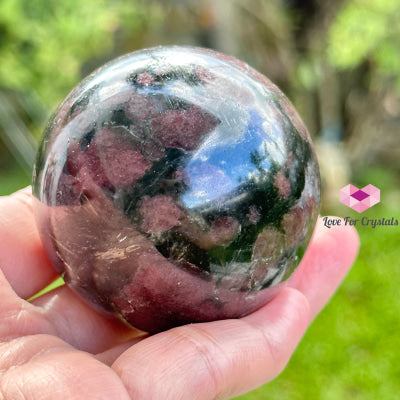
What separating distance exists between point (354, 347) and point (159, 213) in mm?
1473

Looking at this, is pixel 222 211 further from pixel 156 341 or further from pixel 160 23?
pixel 160 23

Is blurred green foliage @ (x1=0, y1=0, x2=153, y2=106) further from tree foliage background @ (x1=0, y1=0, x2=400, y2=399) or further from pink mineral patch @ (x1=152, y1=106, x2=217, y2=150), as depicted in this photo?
pink mineral patch @ (x1=152, y1=106, x2=217, y2=150)

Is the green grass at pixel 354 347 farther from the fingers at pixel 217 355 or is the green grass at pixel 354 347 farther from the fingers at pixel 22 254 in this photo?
the fingers at pixel 22 254

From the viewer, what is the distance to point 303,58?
3.38m

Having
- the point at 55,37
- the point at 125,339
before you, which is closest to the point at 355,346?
the point at 125,339

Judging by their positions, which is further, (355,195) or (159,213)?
(355,195)

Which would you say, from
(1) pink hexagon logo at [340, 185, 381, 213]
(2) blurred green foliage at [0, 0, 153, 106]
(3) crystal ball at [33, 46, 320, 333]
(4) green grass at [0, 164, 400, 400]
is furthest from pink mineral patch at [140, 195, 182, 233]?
(2) blurred green foliage at [0, 0, 153, 106]

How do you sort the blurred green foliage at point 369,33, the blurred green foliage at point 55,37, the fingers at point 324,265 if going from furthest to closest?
the blurred green foliage at point 55,37 → the blurred green foliage at point 369,33 → the fingers at point 324,265

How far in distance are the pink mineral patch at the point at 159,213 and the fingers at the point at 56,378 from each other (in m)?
0.31

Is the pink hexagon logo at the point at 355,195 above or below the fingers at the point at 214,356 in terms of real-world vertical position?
below

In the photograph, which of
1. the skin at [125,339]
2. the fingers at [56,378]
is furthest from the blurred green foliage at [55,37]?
the fingers at [56,378]

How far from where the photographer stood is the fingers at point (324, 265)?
5.41 ft

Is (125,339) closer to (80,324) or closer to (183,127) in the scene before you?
(80,324)

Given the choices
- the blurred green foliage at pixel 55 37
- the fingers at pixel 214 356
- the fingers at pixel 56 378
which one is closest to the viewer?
the fingers at pixel 56 378
